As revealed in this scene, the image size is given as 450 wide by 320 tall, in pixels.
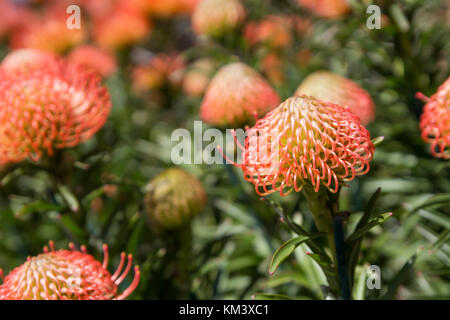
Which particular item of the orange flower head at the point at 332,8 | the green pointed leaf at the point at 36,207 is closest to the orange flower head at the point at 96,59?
the orange flower head at the point at 332,8

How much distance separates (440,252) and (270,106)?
686mm

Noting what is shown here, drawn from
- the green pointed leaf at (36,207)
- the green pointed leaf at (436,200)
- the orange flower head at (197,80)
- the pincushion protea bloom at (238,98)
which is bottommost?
the green pointed leaf at (36,207)

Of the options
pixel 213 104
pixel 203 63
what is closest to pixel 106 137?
pixel 203 63

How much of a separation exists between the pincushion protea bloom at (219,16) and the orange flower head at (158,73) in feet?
2.70

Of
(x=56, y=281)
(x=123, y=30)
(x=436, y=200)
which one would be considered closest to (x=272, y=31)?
(x=123, y=30)

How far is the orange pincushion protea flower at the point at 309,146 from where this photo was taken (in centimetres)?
89

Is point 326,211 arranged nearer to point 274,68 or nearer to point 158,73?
point 274,68

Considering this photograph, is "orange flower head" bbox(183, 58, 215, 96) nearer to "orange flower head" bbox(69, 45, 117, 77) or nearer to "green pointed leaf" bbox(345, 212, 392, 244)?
"orange flower head" bbox(69, 45, 117, 77)

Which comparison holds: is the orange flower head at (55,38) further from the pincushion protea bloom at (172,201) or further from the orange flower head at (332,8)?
the pincushion protea bloom at (172,201)

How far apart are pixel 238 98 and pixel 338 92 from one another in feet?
1.08

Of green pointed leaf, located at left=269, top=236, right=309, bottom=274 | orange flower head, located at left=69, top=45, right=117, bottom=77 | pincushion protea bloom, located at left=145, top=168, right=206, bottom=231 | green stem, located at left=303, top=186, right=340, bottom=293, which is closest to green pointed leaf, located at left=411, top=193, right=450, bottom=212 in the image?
green stem, located at left=303, top=186, right=340, bottom=293
